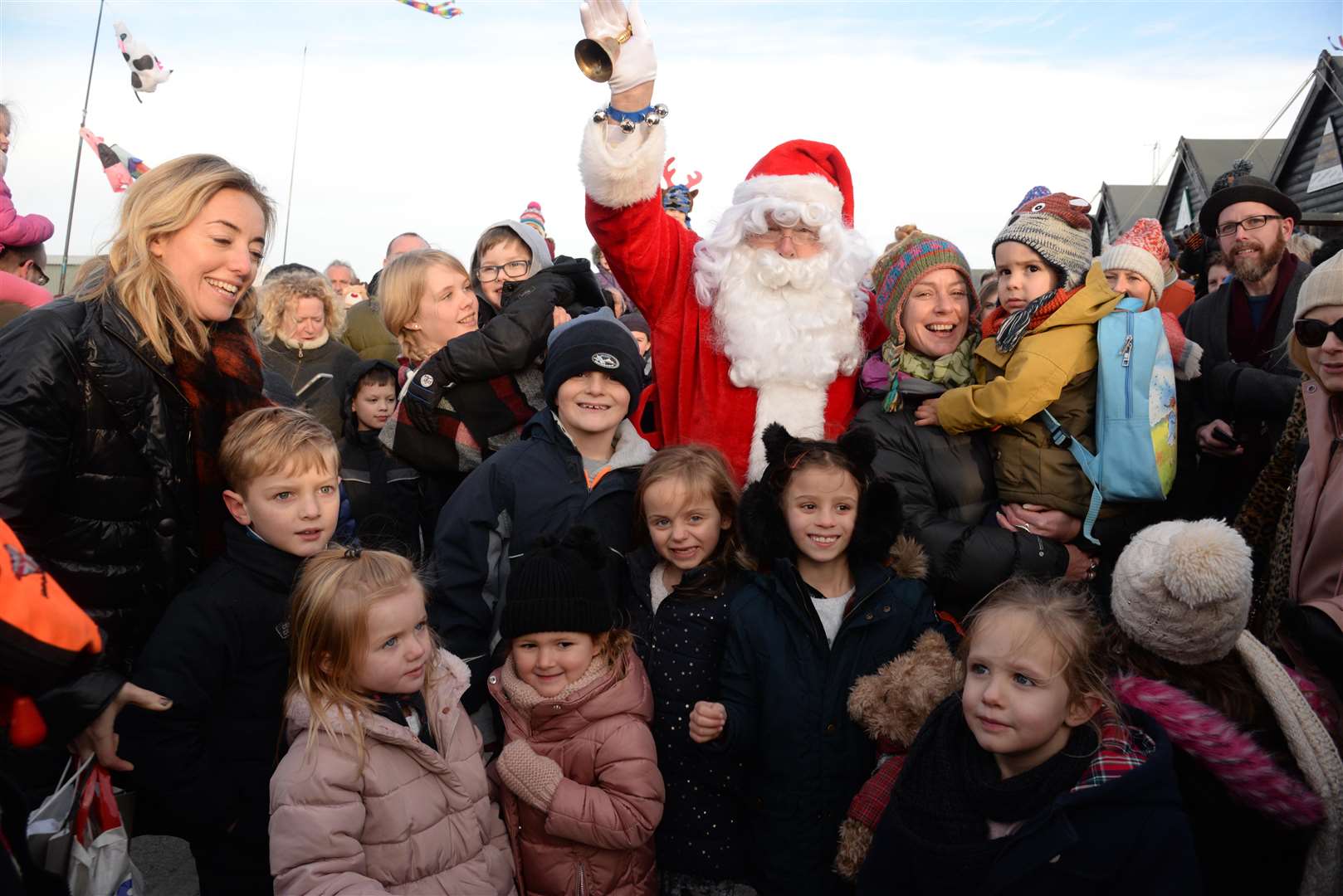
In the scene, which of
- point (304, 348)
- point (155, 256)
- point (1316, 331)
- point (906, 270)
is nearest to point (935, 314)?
point (906, 270)

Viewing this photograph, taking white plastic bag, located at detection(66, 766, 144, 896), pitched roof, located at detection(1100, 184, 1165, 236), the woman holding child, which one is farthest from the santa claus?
pitched roof, located at detection(1100, 184, 1165, 236)

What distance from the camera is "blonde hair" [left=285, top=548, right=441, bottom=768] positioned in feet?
8.20

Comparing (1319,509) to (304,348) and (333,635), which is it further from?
(304,348)

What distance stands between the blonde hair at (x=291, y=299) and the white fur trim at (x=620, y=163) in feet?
10.1

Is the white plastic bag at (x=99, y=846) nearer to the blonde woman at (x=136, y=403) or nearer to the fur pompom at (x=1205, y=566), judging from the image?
the blonde woman at (x=136, y=403)

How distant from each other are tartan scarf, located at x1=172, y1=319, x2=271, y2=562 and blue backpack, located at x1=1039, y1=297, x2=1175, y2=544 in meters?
2.63

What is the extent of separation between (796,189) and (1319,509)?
86.0 inches

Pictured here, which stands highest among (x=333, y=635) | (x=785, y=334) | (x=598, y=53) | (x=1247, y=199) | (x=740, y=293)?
(x=1247, y=199)

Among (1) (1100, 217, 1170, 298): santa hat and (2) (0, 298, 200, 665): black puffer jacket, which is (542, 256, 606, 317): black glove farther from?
(1) (1100, 217, 1170, 298): santa hat

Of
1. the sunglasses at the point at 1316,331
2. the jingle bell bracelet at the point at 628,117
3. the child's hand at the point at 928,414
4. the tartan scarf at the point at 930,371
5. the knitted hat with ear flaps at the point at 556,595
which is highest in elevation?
the jingle bell bracelet at the point at 628,117

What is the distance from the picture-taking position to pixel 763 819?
2787mm

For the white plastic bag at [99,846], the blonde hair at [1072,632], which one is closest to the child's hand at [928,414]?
the blonde hair at [1072,632]

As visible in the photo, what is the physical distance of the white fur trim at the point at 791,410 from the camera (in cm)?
363

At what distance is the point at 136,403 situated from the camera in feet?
8.21
